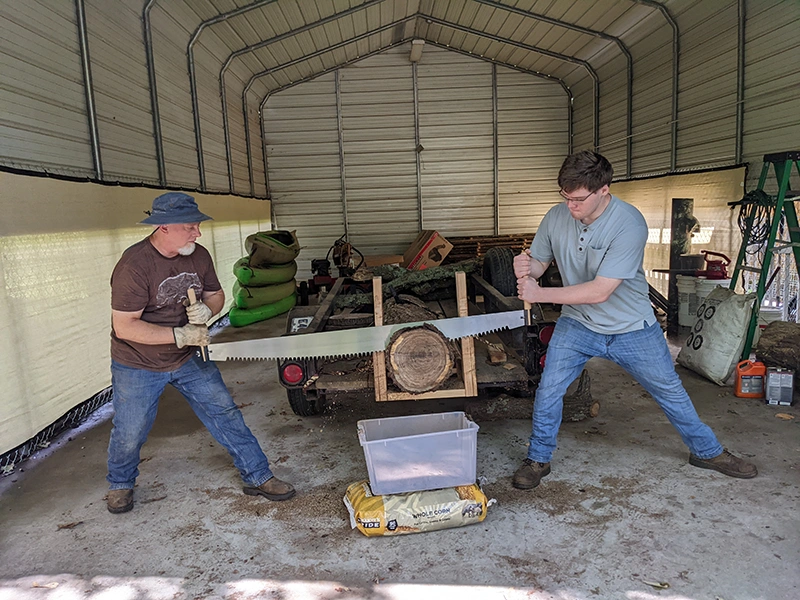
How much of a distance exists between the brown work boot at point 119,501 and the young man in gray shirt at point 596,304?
2.45 meters

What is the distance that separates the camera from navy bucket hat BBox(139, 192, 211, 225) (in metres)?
3.09

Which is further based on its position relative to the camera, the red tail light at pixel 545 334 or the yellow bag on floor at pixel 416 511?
the red tail light at pixel 545 334

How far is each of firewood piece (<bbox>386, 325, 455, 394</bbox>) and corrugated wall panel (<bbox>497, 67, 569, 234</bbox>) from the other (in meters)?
10.3

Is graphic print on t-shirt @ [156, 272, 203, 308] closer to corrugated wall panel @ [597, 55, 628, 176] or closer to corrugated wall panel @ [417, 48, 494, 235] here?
corrugated wall panel @ [597, 55, 628, 176]

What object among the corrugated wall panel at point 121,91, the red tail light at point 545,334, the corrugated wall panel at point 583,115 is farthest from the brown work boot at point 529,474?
the corrugated wall panel at point 583,115

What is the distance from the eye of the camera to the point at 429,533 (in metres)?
3.06

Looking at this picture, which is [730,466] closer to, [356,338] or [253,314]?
[356,338]

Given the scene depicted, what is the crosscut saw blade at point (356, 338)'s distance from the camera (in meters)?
3.63

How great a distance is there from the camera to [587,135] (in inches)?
487

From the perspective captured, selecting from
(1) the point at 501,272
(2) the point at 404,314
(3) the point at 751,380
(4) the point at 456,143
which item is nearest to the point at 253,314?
(1) the point at 501,272

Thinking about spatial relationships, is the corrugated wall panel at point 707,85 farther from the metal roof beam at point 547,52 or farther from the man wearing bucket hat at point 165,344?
the man wearing bucket hat at point 165,344

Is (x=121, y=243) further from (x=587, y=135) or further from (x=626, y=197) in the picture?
(x=587, y=135)

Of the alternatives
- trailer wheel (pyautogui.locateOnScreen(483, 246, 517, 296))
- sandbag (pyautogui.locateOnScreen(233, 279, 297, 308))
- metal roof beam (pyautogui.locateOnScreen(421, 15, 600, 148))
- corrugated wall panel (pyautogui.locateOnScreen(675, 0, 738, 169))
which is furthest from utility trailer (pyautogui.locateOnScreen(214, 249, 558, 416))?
metal roof beam (pyautogui.locateOnScreen(421, 15, 600, 148))

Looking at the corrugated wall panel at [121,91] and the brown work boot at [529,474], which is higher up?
the corrugated wall panel at [121,91]
